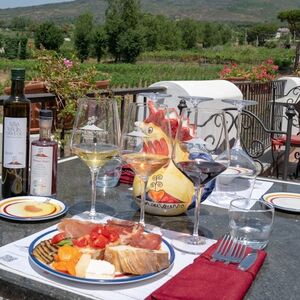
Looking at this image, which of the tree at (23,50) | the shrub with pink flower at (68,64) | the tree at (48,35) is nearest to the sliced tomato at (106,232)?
the shrub with pink flower at (68,64)

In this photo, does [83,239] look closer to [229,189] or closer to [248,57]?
[229,189]

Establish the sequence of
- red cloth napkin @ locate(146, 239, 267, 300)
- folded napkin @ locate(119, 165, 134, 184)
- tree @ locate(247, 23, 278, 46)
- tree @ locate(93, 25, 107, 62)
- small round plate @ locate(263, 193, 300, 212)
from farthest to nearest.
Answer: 1. tree @ locate(247, 23, 278, 46)
2. tree @ locate(93, 25, 107, 62)
3. folded napkin @ locate(119, 165, 134, 184)
4. small round plate @ locate(263, 193, 300, 212)
5. red cloth napkin @ locate(146, 239, 267, 300)

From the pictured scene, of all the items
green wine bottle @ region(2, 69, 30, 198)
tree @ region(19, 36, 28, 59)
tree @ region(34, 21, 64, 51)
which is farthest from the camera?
tree @ region(34, 21, 64, 51)

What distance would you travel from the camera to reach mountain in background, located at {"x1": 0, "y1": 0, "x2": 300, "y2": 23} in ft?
474

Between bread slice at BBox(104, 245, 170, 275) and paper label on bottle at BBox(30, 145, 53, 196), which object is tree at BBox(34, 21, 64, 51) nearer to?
paper label on bottle at BBox(30, 145, 53, 196)

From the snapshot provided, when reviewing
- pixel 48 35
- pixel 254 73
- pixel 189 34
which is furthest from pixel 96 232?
pixel 189 34

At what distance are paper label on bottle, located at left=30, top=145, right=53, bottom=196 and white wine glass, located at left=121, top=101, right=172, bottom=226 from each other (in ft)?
0.89

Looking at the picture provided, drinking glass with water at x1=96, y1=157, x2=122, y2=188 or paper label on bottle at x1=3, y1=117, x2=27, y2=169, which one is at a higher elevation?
paper label on bottle at x1=3, y1=117, x2=27, y2=169

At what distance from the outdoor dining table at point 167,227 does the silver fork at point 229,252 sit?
0.18 feet

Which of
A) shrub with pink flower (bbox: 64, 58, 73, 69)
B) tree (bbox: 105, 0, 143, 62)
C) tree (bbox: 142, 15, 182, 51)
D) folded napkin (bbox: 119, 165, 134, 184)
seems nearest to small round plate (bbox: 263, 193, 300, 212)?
folded napkin (bbox: 119, 165, 134, 184)

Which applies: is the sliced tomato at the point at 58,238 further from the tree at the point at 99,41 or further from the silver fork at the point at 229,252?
the tree at the point at 99,41

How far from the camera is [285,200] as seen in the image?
155cm

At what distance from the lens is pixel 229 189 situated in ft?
5.23

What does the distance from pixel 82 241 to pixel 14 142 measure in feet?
1.51
